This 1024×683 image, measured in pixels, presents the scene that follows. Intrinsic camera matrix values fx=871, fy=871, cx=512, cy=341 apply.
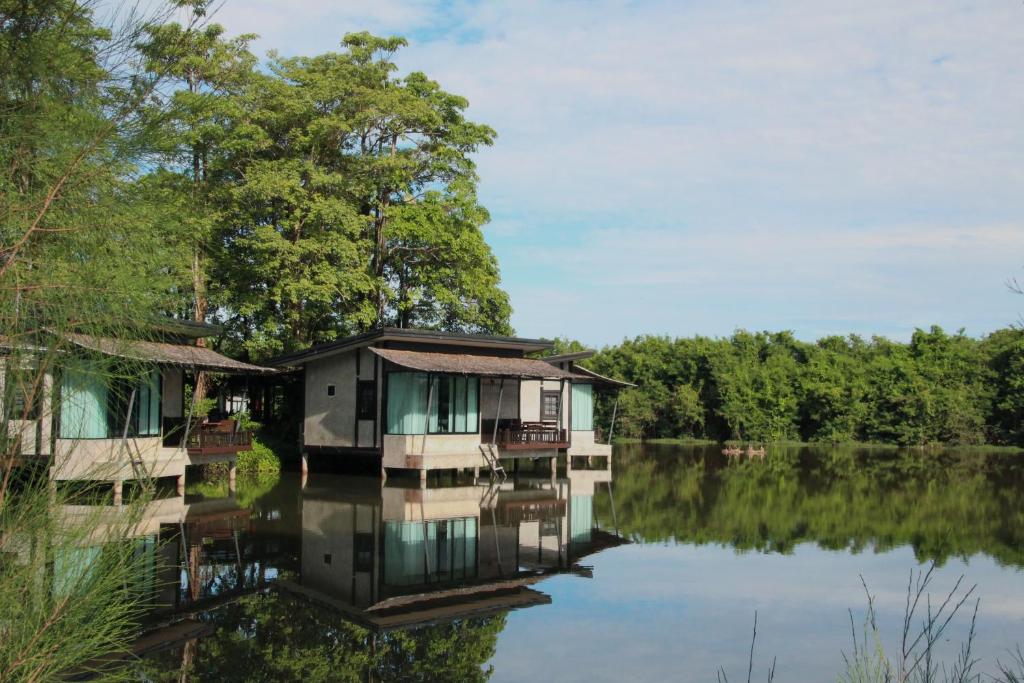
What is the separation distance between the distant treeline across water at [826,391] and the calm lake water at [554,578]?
22.2 metres

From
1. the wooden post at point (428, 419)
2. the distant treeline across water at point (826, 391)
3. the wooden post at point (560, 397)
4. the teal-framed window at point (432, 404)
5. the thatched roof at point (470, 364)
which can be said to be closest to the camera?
the thatched roof at point (470, 364)

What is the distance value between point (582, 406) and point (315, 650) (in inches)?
822

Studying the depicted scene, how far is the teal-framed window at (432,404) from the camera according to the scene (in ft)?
72.8

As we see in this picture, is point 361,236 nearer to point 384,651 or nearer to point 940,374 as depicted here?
point 384,651

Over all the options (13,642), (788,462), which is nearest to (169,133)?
(13,642)

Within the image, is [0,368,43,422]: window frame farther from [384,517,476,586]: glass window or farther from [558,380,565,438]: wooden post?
[558,380,565,438]: wooden post

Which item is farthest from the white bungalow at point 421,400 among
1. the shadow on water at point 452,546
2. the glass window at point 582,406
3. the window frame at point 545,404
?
the glass window at point 582,406

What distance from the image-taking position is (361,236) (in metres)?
28.4

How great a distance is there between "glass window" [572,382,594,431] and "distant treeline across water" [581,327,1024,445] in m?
15.7

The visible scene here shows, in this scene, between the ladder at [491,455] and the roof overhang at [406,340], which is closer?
the roof overhang at [406,340]

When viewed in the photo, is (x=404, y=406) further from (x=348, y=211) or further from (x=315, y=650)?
(x=315, y=650)

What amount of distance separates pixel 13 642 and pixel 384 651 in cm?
484

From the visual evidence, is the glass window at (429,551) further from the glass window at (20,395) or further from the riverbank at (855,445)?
the riverbank at (855,445)

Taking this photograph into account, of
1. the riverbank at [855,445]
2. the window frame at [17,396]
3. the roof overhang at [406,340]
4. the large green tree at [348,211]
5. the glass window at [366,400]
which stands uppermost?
the large green tree at [348,211]
